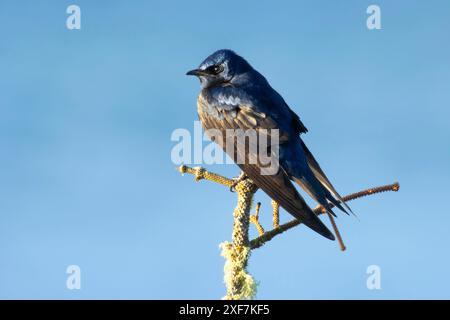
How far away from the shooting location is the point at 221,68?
7492mm

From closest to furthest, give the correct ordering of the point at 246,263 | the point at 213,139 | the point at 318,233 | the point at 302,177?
1. the point at 246,263
2. the point at 318,233
3. the point at 302,177
4. the point at 213,139

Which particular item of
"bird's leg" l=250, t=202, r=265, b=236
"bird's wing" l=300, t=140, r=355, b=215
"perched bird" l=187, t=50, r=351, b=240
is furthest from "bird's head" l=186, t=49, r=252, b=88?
"bird's leg" l=250, t=202, r=265, b=236

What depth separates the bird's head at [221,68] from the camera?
24.4 feet

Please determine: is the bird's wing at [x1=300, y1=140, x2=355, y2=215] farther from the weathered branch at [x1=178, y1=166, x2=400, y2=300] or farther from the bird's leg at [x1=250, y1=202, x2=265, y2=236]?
the bird's leg at [x1=250, y1=202, x2=265, y2=236]

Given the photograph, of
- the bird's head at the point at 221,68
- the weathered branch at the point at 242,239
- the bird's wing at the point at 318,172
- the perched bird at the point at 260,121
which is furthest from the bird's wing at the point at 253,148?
the weathered branch at the point at 242,239

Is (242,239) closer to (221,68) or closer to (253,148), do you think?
(253,148)

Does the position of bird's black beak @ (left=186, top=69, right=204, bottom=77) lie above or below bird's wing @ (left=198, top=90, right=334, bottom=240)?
above

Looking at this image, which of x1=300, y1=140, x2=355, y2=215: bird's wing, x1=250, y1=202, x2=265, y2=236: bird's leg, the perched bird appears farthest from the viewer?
x1=300, y1=140, x2=355, y2=215: bird's wing

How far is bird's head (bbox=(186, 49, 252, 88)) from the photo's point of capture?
7.44 m
